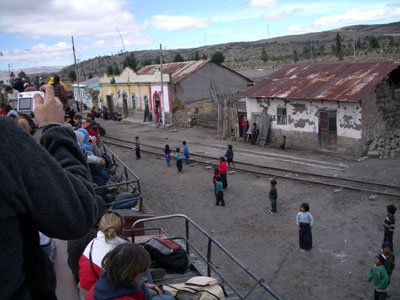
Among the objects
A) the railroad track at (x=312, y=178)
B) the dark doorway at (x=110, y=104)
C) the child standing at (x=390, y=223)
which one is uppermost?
the dark doorway at (x=110, y=104)

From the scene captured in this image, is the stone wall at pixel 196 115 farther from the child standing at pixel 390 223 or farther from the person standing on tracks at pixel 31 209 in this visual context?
the person standing on tracks at pixel 31 209

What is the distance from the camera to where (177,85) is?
105 feet

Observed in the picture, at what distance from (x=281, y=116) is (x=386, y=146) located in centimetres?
594

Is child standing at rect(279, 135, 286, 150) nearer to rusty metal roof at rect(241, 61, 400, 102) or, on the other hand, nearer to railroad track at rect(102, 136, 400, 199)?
rusty metal roof at rect(241, 61, 400, 102)

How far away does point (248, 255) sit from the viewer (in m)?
9.45

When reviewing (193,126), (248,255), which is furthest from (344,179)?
(193,126)

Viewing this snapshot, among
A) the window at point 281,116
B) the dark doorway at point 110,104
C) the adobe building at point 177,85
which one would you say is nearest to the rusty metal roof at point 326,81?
the window at point 281,116

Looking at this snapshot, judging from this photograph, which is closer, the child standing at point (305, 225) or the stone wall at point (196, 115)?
the child standing at point (305, 225)

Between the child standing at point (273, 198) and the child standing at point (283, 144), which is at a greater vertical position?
the child standing at point (283, 144)

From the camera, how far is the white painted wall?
1756cm

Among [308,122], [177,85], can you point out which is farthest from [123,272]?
[177,85]

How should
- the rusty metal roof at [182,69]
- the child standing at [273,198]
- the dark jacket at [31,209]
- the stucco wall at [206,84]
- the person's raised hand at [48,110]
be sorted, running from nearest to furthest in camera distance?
the dark jacket at [31,209] → the person's raised hand at [48,110] → the child standing at [273,198] → the stucco wall at [206,84] → the rusty metal roof at [182,69]

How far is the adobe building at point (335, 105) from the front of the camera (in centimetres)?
1755

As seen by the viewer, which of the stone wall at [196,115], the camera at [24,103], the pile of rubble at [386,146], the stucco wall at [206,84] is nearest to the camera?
the pile of rubble at [386,146]
